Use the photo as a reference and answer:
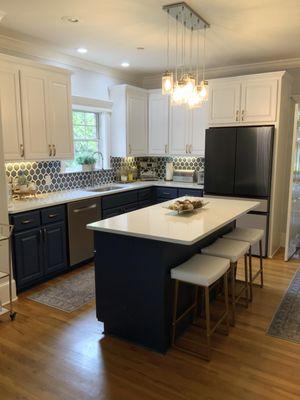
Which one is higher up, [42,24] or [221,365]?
[42,24]

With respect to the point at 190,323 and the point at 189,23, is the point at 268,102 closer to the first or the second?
the point at 189,23

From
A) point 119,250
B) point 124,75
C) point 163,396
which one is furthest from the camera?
point 124,75

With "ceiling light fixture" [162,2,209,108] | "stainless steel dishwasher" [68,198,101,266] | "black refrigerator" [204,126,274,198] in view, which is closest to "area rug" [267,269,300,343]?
"black refrigerator" [204,126,274,198]

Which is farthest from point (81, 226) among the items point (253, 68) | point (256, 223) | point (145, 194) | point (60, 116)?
point (253, 68)

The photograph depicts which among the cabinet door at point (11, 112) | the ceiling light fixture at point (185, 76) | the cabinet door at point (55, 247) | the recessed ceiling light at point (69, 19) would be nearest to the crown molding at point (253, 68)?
the ceiling light fixture at point (185, 76)

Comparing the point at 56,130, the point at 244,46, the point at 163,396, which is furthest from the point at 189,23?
the point at 163,396

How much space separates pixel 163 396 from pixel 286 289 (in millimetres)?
2064

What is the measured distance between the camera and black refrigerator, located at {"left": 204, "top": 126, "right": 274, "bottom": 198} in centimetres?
435

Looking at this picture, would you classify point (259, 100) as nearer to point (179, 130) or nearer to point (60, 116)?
point (179, 130)

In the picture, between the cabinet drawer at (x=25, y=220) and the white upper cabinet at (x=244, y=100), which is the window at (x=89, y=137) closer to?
Result: the cabinet drawer at (x=25, y=220)

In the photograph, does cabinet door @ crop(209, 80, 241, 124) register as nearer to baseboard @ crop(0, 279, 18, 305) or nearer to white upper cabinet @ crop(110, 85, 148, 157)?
white upper cabinet @ crop(110, 85, 148, 157)

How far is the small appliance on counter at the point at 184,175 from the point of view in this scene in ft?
18.0

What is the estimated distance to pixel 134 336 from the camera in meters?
2.60

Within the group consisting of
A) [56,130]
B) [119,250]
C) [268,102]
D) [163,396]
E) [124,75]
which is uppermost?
Answer: [124,75]
